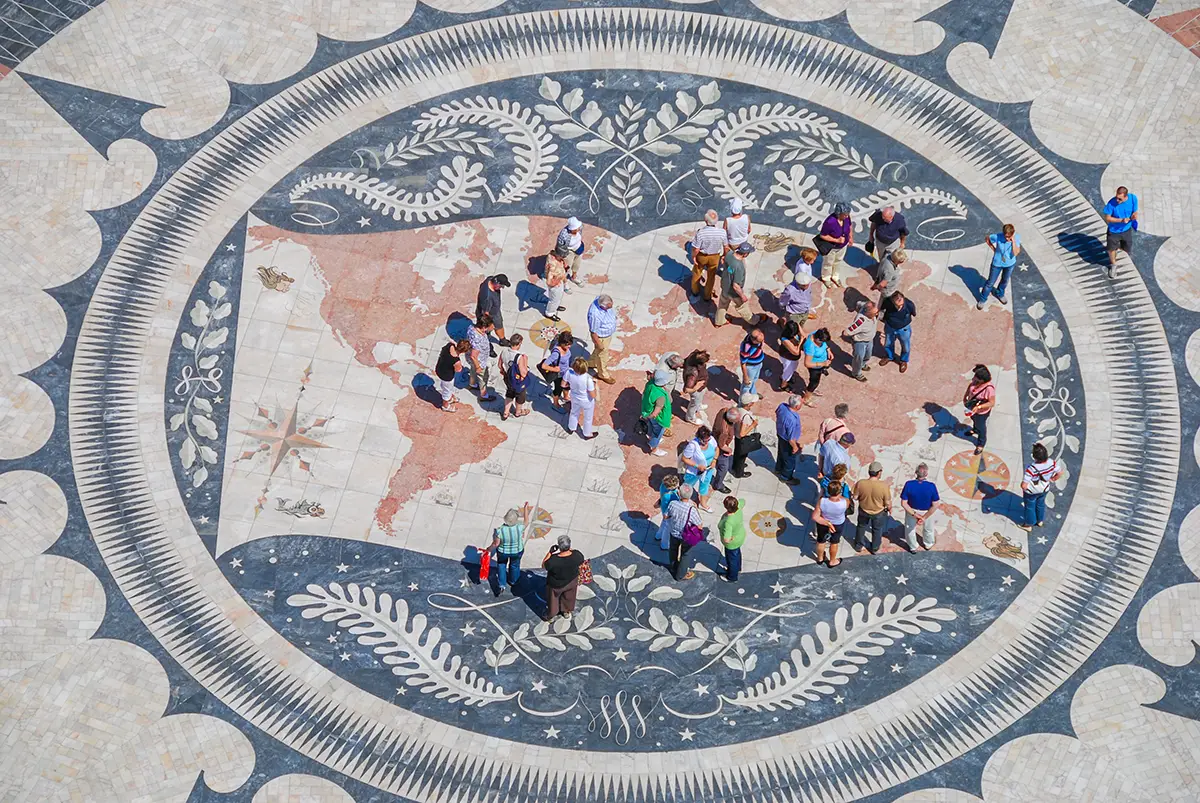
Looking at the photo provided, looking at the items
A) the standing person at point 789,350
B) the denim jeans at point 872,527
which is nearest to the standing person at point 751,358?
the standing person at point 789,350

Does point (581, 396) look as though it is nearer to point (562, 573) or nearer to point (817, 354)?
point (562, 573)

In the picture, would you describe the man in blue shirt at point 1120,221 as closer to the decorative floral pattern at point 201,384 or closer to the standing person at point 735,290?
the standing person at point 735,290

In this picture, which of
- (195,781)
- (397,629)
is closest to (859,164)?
(397,629)

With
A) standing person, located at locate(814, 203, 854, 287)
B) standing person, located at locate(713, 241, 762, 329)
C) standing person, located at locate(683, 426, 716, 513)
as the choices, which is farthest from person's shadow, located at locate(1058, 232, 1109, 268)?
standing person, located at locate(683, 426, 716, 513)

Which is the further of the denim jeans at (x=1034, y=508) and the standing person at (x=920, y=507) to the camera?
the denim jeans at (x=1034, y=508)

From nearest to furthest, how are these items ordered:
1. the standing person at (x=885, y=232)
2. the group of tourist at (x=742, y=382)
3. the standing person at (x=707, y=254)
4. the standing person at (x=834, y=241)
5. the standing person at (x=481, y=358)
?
the group of tourist at (x=742, y=382) < the standing person at (x=481, y=358) < the standing person at (x=707, y=254) < the standing person at (x=834, y=241) < the standing person at (x=885, y=232)

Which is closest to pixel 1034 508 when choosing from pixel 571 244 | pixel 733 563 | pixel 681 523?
pixel 733 563

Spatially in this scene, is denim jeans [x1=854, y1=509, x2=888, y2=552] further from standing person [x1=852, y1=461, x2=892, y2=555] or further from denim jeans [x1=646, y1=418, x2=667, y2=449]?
denim jeans [x1=646, y1=418, x2=667, y2=449]
